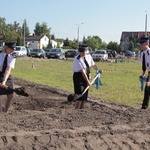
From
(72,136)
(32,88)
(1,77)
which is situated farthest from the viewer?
(32,88)

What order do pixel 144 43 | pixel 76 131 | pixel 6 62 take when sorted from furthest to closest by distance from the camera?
pixel 144 43 → pixel 6 62 → pixel 76 131

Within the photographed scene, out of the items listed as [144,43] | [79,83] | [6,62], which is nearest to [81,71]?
[79,83]

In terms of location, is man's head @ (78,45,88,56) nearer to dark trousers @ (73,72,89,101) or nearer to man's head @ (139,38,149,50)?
dark trousers @ (73,72,89,101)

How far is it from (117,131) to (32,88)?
7.88 metres

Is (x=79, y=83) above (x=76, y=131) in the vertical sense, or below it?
above

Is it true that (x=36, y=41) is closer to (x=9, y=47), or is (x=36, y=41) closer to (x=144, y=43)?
(x=144, y=43)

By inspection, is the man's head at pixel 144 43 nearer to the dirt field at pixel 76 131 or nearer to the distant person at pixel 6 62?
the dirt field at pixel 76 131

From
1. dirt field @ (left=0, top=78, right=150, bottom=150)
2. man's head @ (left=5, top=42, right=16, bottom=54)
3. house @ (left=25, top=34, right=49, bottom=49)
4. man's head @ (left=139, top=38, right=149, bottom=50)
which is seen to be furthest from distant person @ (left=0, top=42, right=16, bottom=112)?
house @ (left=25, top=34, right=49, bottom=49)

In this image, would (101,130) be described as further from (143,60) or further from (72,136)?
(143,60)

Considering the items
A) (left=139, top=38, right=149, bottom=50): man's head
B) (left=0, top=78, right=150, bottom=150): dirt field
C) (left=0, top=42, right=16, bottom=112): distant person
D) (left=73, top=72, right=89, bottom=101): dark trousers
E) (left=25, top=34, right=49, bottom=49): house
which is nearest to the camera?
(left=0, top=78, right=150, bottom=150): dirt field

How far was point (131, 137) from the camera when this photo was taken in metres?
6.11

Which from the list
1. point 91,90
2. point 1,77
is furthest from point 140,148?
point 91,90

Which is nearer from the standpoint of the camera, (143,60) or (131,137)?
(131,137)

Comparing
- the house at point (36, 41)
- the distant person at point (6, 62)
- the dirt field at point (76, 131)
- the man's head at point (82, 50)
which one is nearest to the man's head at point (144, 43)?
the man's head at point (82, 50)
